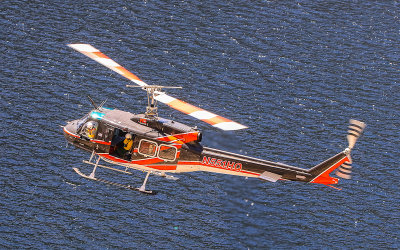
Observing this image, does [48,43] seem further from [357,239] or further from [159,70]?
[357,239]

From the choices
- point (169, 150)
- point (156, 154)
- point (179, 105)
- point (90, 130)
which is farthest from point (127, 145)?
point (179, 105)

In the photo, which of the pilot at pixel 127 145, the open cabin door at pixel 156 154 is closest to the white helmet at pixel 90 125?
the pilot at pixel 127 145

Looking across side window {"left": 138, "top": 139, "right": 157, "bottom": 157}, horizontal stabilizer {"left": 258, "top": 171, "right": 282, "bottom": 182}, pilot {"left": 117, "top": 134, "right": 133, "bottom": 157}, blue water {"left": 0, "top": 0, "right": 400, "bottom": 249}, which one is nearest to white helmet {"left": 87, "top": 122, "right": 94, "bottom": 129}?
pilot {"left": 117, "top": 134, "right": 133, "bottom": 157}

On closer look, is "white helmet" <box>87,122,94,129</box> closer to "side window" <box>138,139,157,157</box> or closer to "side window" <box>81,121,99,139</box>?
"side window" <box>81,121,99,139</box>

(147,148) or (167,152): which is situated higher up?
(167,152)

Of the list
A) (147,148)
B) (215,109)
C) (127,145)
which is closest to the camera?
(147,148)

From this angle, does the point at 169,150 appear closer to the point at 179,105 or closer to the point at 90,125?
the point at 179,105
